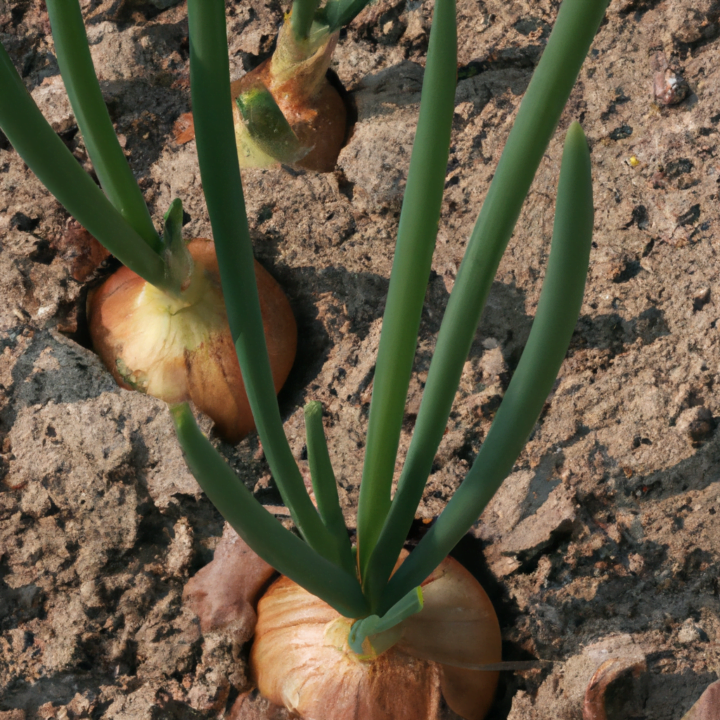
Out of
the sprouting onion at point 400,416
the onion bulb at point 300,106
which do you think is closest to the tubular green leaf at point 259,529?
the sprouting onion at point 400,416

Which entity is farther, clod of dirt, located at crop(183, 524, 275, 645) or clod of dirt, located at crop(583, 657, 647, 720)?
clod of dirt, located at crop(183, 524, 275, 645)

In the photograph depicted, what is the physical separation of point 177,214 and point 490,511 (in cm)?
52

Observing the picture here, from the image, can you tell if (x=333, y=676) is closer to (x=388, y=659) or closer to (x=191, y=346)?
(x=388, y=659)

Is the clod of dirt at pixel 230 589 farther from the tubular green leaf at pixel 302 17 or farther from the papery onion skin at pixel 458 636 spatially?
the tubular green leaf at pixel 302 17

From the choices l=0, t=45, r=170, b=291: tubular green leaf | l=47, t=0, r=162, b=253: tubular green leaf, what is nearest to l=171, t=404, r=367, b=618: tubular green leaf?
l=0, t=45, r=170, b=291: tubular green leaf

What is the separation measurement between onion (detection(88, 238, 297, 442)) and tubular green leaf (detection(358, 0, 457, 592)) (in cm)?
32

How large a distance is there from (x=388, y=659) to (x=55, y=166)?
568 mm

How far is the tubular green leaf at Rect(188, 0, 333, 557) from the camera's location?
0.61 metres

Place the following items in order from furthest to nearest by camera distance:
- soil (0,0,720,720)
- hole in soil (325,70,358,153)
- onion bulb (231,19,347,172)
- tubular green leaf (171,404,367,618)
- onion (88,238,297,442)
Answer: hole in soil (325,70,358,153), onion bulb (231,19,347,172), onion (88,238,297,442), soil (0,0,720,720), tubular green leaf (171,404,367,618)

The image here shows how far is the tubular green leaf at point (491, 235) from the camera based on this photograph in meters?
0.49

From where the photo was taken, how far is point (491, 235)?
0.57 metres

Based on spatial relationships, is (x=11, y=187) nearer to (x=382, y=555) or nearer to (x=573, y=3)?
(x=382, y=555)

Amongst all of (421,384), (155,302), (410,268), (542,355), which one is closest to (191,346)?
(155,302)

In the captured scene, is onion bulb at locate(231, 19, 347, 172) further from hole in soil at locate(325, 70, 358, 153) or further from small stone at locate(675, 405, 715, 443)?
small stone at locate(675, 405, 715, 443)
